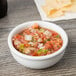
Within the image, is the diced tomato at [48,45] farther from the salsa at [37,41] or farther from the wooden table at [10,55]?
the wooden table at [10,55]

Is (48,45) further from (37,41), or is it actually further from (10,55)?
(10,55)

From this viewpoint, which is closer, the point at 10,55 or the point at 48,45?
the point at 48,45

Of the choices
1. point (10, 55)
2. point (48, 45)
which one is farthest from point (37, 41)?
point (10, 55)

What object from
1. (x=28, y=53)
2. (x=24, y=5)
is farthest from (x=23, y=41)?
(x=24, y=5)

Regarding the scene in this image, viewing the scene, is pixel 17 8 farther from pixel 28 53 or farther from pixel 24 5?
pixel 28 53

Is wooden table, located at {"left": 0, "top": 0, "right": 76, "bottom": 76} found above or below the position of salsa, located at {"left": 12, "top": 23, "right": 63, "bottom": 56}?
below

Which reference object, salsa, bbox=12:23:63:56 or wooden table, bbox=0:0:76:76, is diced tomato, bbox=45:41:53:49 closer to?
salsa, bbox=12:23:63:56

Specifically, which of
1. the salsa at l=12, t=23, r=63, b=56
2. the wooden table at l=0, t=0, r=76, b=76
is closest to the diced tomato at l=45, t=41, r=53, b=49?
the salsa at l=12, t=23, r=63, b=56
